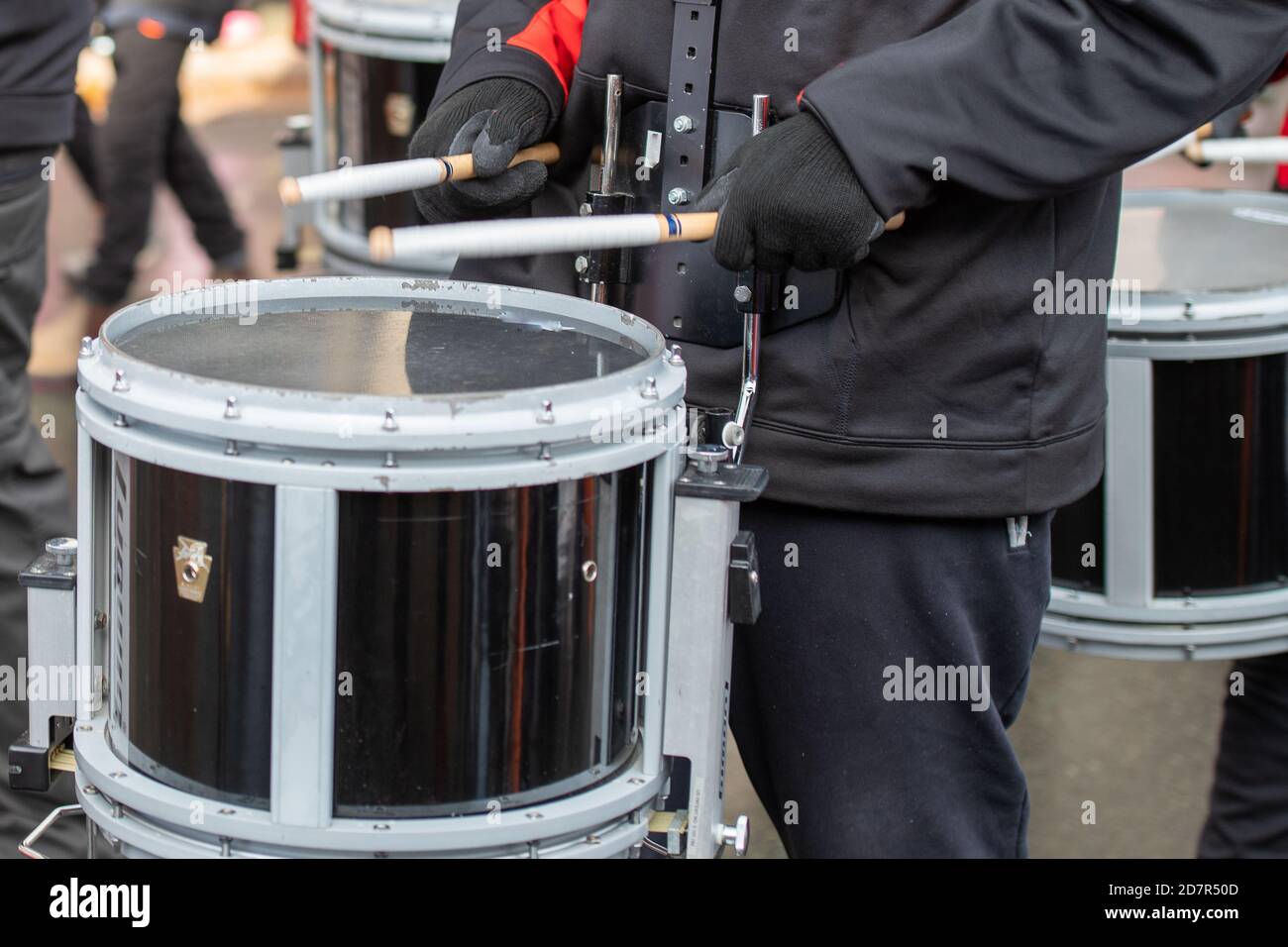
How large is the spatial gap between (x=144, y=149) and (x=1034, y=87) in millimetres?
4538

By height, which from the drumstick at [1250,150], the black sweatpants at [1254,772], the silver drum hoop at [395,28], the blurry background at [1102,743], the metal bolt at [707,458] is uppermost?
the silver drum hoop at [395,28]

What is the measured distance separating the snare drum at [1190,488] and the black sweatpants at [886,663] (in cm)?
64

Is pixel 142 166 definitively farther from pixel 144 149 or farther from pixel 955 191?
pixel 955 191

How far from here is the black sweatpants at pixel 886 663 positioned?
1.85 metres

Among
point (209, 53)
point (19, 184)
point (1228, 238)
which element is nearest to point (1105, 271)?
point (1228, 238)

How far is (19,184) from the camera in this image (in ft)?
8.79

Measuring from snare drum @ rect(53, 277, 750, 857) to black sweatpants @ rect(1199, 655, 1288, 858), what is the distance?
1378 mm

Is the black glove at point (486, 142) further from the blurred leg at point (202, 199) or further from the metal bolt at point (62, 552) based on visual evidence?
the blurred leg at point (202, 199)

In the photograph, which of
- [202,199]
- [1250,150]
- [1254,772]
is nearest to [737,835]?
[1254,772]

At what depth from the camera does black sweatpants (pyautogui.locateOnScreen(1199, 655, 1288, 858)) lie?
2.69 m

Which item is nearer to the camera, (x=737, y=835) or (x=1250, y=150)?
(x=737, y=835)

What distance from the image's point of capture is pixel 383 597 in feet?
4.64

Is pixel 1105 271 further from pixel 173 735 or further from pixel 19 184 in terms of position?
pixel 19 184

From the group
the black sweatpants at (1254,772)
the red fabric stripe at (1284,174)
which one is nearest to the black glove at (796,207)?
the black sweatpants at (1254,772)
